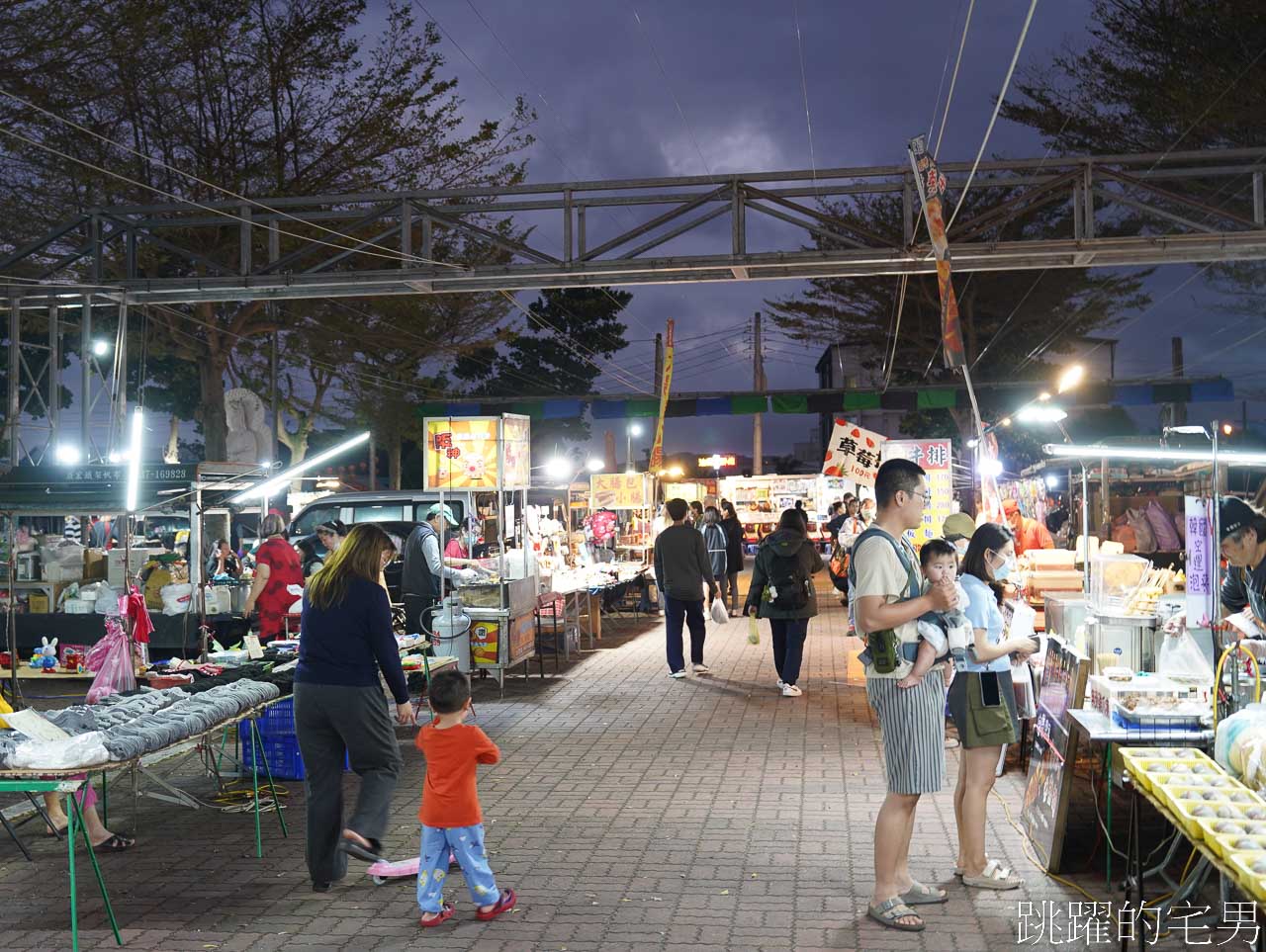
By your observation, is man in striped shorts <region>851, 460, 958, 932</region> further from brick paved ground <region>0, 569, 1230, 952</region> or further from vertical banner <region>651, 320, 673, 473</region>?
vertical banner <region>651, 320, 673, 473</region>

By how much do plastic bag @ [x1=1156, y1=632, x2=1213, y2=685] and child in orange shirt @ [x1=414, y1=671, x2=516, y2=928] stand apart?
350 cm

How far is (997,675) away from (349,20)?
63.9ft

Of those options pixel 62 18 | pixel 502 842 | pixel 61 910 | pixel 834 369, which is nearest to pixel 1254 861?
pixel 502 842

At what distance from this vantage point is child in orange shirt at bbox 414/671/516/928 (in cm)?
495

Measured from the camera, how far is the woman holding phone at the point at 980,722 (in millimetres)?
5152

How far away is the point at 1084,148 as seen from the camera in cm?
→ 2045

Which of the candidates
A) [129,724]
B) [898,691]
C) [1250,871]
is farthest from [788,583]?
[1250,871]

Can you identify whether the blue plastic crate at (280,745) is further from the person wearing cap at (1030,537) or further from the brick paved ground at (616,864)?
the person wearing cap at (1030,537)

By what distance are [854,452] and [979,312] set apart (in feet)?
61.9

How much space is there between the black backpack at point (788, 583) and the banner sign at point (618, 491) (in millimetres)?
9763

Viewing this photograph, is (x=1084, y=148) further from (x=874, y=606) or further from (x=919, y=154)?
(x=874, y=606)

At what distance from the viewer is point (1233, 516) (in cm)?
Answer: 723

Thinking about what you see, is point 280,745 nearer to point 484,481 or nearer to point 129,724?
point 129,724

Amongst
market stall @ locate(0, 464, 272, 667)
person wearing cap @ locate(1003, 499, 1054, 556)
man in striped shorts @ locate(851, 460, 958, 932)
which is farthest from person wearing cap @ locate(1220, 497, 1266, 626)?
market stall @ locate(0, 464, 272, 667)
